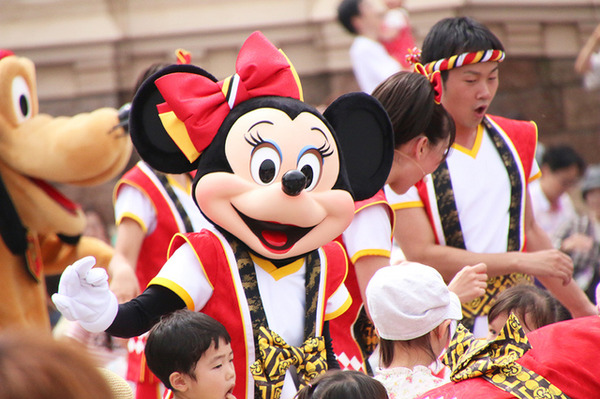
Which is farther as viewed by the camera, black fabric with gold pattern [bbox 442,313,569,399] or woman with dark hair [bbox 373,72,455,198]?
woman with dark hair [bbox 373,72,455,198]

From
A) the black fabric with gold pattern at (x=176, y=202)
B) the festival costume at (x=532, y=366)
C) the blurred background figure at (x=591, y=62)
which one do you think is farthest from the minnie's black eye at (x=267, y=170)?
the blurred background figure at (x=591, y=62)

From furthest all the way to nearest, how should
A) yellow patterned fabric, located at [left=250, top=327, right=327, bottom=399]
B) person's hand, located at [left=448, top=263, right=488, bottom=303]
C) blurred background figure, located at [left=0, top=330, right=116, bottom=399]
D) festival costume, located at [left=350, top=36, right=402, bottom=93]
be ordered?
1. festival costume, located at [left=350, top=36, right=402, bottom=93]
2. person's hand, located at [left=448, top=263, right=488, bottom=303]
3. yellow patterned fabric, located at [left=250, top=327, right=327, bottom=399]
4. blurred background figure, located at [left=0, top=330, right=116, bottom=399]

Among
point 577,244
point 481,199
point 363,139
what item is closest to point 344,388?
point 363,139

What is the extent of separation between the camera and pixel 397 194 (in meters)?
3.43

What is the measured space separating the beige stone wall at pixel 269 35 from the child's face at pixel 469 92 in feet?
12.7

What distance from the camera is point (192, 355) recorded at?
2.50 metres

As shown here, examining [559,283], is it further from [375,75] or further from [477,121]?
[375,75]

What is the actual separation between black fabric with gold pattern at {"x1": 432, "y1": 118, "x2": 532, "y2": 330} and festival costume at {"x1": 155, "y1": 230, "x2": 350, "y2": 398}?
35.9 inches

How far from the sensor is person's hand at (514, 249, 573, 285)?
3.35 meters

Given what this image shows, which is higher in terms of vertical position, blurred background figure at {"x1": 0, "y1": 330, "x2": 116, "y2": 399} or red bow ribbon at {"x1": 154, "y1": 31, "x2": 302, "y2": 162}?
red bow ribbon at {"x1": 154, "y1": 31, "x2": 302, "y2": 162}

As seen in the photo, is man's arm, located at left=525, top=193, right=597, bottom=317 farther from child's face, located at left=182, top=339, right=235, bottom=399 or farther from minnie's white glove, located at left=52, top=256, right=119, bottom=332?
minnie's white glove, located at left=52, top=256, right=119, bottom=332

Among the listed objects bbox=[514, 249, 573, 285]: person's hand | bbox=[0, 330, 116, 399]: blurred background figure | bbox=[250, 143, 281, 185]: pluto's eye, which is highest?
bbox=[0, 330, 116, 399]: blurred background figure

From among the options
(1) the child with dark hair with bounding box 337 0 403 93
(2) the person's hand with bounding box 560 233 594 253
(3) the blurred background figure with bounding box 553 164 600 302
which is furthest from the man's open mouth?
(1) the child with dark hair with bounding box 337 0 403 93

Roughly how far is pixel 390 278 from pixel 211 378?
60 cm
